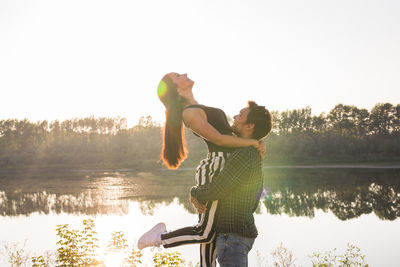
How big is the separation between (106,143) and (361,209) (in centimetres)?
6341

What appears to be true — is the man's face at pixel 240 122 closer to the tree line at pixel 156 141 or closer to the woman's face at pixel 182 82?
the woman's face at pixel 182 82

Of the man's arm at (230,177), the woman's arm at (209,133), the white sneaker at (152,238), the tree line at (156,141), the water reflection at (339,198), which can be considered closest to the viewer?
the man's arm at (230,177)

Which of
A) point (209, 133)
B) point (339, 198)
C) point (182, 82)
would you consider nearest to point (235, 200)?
point (209, 133)

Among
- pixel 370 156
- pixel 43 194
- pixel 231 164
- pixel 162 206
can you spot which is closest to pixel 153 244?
pixel 231 164

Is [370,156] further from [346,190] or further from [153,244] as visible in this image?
[153,244]

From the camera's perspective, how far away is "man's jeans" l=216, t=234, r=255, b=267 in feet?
7.34

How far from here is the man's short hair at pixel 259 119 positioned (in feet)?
8.13

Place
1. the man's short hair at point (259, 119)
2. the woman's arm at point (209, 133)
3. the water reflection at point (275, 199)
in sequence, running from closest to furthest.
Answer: the woman's arm at point (209, 133) < the man's short hair at point (259, 119) < the water reflection at point (275, 199)

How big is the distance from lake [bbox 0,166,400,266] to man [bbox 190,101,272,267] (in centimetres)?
545

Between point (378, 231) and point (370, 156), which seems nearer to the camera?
point (378, 231)

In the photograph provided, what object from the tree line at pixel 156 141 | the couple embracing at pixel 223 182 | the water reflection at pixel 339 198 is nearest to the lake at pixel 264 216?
the water reflection at pixel 339 198

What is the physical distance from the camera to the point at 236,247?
7.36 feet

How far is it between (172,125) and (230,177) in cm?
67

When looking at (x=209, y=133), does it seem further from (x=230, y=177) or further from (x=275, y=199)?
(x=275, y=199)
